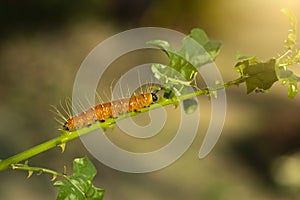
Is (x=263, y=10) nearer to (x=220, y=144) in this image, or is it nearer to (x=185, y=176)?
(x=220, y=144)

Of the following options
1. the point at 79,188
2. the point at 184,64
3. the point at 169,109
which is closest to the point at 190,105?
the point at 184,64

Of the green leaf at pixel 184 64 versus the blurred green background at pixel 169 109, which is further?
the blurred green background at pixel 169 109

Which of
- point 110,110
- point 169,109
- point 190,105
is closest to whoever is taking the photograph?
point 190,105

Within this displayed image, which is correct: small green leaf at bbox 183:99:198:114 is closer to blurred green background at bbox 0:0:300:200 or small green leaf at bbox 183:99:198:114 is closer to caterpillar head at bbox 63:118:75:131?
caterpillar head at bbox 63:118:75:131

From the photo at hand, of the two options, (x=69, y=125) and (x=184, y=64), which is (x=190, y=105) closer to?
(x=184, y=64)

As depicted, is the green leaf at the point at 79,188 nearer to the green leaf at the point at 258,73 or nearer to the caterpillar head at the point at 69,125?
the caterpillar head at the point at 69,125

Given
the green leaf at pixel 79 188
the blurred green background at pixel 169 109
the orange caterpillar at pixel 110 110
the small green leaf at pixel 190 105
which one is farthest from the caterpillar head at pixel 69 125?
the blurred green background at pixel 169 109

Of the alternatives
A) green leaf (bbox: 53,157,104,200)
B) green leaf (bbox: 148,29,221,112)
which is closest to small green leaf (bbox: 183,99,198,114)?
green leaf (bbox: 148,29,221,112)
